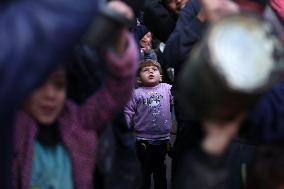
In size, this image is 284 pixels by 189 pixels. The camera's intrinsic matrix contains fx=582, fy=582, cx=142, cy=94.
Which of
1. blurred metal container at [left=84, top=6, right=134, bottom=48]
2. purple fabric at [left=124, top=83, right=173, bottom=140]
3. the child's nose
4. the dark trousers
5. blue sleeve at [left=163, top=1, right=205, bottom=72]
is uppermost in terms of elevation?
blurred metal container at [left=84, top=6, right=134, bottom=48]

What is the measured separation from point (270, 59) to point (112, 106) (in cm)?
53

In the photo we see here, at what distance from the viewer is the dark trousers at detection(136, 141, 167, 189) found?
14.9ft

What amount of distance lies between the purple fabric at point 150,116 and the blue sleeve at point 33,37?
132 inches

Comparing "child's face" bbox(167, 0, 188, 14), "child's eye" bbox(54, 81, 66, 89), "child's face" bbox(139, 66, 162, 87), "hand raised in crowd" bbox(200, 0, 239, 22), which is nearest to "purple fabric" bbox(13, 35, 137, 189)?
"child's eye" bbox(54, 81, 66, 89)

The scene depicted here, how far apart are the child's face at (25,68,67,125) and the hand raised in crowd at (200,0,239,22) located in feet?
1.34

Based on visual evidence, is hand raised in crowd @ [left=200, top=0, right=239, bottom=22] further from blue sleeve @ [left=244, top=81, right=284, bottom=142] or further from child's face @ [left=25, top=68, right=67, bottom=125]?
child's face @ [left=25, top=68, right=67, bottom=125]

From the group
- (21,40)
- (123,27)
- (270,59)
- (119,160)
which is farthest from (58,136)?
(270,59)

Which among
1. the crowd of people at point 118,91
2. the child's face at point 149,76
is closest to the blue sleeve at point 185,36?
the crowd of people at point 118,91

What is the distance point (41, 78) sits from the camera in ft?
3.78

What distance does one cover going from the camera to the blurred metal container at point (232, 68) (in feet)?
3.77

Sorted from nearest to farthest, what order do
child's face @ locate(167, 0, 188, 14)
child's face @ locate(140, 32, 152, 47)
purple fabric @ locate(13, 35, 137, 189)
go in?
1. purple fabric @ locate(13, 35, 137, 189)
2. child's face @ locate(167, 0, 188, 14)
3. child's face @ locate(140, 32, 152, 47)

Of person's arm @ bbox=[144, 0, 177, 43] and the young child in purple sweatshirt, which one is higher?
person's arm @ bbox=[144, 0, 177, 43]

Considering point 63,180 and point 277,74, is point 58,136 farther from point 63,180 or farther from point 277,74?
point 277,74

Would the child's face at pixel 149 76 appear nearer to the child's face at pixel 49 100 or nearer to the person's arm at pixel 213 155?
the child's face at pixel 49 100
